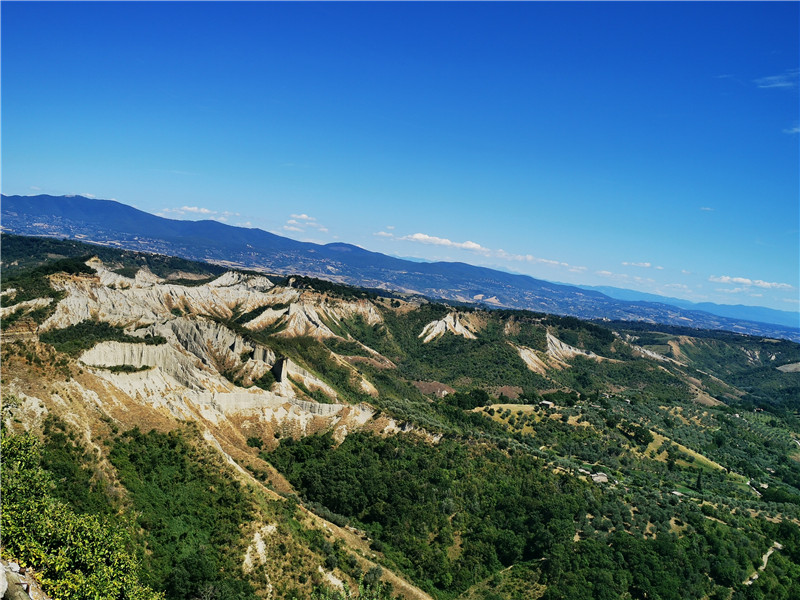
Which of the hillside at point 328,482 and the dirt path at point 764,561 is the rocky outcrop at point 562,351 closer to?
the hillside at point 328,482

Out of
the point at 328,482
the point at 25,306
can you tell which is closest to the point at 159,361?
the point at 328,482

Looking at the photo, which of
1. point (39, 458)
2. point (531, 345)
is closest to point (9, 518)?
point (39, 458)

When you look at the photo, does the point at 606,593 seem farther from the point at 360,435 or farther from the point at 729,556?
the point at 360,435

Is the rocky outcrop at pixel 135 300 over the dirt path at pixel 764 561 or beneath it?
over

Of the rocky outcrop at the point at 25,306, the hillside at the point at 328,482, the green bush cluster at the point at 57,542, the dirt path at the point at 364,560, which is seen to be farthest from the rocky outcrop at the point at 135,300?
the green bush cluster at the point at 57,542

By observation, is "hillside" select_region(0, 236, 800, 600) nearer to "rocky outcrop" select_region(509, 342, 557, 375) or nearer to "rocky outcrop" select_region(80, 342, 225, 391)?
"rocky outcrop" select_region(80, 342, 225, 391)

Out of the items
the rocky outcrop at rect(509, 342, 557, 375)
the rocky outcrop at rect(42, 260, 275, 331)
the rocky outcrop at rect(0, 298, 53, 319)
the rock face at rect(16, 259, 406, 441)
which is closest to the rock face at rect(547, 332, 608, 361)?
the rocky outcrop at rect(509, 342, 557, 375)

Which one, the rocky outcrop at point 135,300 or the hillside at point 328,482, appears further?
the rocky outcrop at point 135,300
